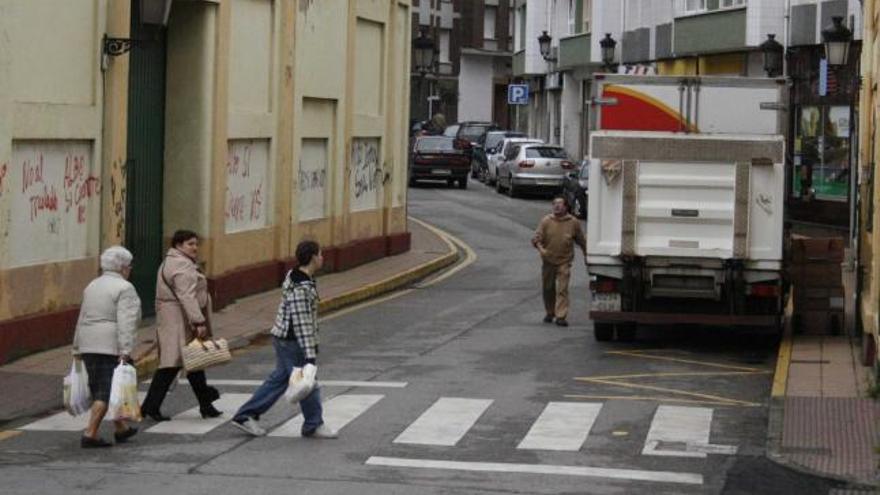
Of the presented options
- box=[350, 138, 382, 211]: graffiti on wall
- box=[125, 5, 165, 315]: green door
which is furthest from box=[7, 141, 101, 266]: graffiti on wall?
box=[350, 138, 382, 211]: graffiti on wall

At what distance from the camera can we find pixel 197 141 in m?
22.8

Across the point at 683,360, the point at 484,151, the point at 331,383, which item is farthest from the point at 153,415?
the point at 484,151

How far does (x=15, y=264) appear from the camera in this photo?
57.7 feet

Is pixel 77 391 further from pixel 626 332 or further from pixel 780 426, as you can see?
pixel 626 332

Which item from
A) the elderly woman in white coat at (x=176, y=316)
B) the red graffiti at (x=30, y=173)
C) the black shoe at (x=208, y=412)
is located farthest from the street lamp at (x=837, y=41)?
the black shoe at (x=208, y=412)

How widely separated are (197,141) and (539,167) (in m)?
28.0

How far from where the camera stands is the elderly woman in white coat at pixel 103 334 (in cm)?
1312

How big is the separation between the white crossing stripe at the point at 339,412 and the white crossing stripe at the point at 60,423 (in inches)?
66.7

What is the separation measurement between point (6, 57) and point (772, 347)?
9769 millimetres

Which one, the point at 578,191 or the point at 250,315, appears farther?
the point at 578,191

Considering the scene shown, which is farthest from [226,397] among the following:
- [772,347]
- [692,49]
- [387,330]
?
[692,49]

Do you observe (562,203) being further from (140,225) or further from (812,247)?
(140,225)

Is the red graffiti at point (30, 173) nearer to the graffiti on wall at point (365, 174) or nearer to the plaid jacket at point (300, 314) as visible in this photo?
the plaid jacket at point (300, 314)

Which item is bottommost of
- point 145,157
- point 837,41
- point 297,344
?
point 297,344
